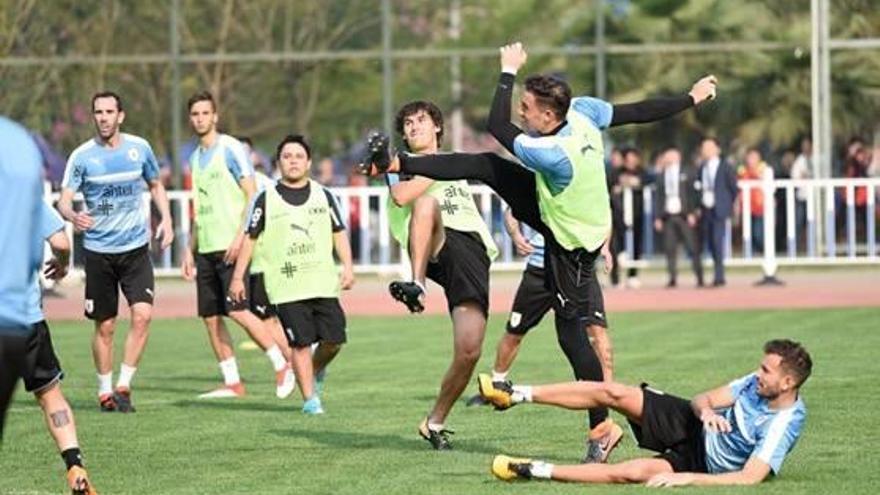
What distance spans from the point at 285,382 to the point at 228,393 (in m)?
0.43

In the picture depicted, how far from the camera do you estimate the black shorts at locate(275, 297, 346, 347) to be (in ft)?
50.2

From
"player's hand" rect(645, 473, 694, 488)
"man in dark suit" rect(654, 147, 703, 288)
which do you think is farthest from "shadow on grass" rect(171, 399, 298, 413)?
"man in dark suit" rect(654, 147, 703, 288)

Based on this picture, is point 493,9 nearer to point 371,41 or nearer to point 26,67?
point 371,41

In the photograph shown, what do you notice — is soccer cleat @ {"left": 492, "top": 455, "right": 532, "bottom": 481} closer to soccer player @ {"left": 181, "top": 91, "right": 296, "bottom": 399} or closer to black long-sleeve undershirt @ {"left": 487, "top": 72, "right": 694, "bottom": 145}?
black long-sleeve undershirt @ {"left": 487, "top": 72, "right": 694, "bottom": 145}

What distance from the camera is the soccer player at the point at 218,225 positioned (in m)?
17.1

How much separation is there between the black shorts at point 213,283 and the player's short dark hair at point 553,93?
5793 millimetres

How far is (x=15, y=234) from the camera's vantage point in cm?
795

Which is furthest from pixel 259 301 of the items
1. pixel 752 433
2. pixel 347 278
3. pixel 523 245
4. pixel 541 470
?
pixel 752 433

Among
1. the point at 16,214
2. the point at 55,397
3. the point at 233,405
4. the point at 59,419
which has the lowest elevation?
the point at 233,405

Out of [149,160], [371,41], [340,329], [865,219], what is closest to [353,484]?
[340,329]

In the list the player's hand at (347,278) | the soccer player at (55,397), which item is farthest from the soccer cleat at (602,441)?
the player's hand at (347,278)

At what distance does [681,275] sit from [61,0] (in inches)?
408

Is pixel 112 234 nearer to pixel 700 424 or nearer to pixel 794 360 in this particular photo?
pixel 700 424

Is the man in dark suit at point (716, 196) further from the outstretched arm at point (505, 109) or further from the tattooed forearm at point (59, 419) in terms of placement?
the tattooed forearm at point (59, 419)
